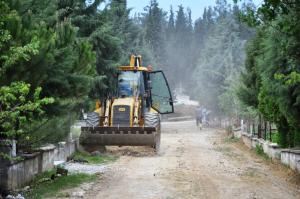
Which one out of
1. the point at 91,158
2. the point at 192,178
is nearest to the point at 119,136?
the point at 91,158

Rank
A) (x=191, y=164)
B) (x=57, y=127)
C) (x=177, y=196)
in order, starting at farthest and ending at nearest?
(x=191, y=164), (x=57, y=127), (x=177, y=196)

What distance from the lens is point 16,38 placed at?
31.7 feet

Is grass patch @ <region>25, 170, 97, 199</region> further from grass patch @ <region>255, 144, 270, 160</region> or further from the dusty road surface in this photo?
grass patch @ <region>255, 144, 270, 160</region>

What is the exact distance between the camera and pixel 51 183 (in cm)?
1232

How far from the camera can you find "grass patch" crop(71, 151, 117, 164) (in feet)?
59.0

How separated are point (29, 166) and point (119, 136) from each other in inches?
302

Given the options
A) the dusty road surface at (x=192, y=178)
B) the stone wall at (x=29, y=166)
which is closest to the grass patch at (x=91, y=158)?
the dusty road surface at (x=192, y=178)

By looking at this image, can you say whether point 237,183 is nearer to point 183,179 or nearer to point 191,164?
point 183,179

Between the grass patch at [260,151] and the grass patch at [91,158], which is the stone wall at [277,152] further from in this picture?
the grass patch at [91,158]

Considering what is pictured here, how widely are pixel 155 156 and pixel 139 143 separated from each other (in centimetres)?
74

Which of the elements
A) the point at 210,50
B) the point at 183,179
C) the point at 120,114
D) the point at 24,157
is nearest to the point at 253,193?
the point at 183,179

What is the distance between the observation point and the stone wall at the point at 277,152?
1453 cm

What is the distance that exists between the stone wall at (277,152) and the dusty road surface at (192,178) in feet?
1.26

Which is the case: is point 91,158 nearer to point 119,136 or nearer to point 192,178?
point 119,136
